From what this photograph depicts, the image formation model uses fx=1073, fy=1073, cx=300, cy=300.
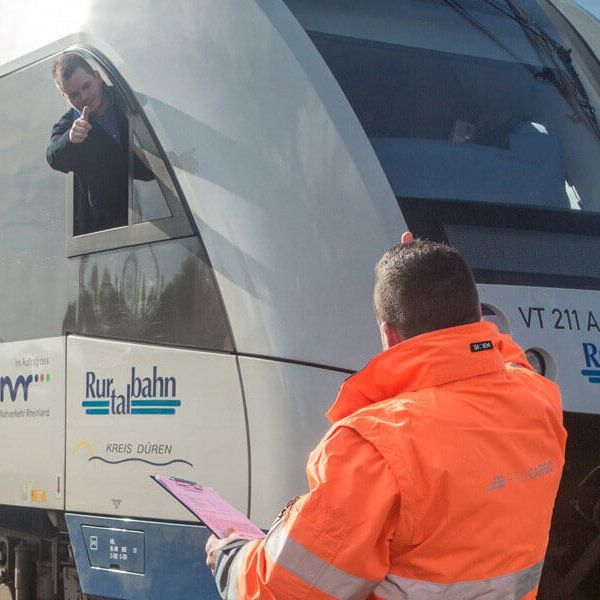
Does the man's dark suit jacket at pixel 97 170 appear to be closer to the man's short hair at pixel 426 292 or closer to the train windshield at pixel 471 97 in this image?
the train windshield at pixel 471 97

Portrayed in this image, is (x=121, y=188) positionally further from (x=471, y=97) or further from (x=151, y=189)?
(x=471, y=97)

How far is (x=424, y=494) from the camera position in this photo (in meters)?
1.99

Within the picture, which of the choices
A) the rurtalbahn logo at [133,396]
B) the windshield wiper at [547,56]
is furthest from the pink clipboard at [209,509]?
the windshield wiper at [547,56]

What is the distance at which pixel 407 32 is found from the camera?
425 cm

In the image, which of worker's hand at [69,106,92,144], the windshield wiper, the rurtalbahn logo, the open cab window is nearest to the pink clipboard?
the rurtalbahn logo

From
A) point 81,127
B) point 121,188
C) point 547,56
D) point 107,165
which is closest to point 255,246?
point 121,188

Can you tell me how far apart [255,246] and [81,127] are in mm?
973

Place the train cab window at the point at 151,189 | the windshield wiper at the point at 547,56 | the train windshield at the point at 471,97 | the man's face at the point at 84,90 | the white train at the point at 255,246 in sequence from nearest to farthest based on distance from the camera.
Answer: the white train at the point at 255,246 < the train cab window at the point at 151,189 < the train windshield at the point at 471,97 < the man's face at the point at 84,90 < the windshield wiper at the point at 547,56

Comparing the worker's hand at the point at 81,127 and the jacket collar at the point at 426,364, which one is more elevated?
the worker's hand at the point at 81,127

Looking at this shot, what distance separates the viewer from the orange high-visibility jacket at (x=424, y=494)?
199cm

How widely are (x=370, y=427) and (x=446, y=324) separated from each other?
0.31 meters

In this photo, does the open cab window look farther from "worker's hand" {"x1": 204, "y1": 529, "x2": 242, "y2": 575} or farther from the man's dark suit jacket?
"worker's hand" {"x1": 204, "y1": 529, "x2": 242, "y2": 575}

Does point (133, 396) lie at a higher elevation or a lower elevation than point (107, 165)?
lower

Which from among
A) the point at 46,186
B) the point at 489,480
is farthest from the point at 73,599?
the point at 489,480
